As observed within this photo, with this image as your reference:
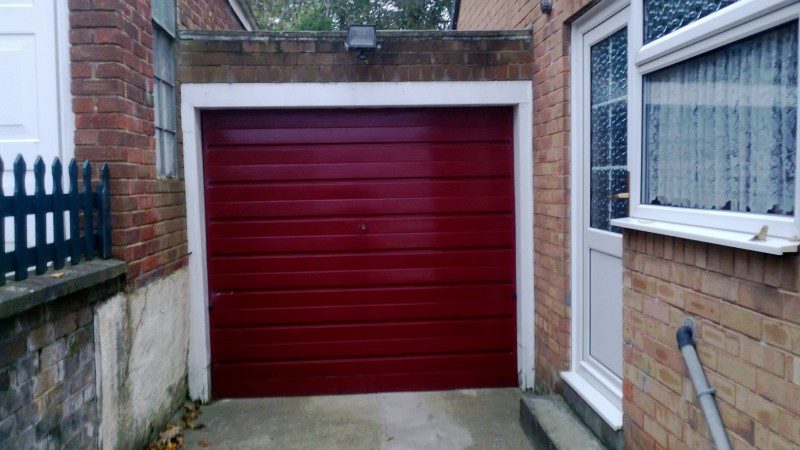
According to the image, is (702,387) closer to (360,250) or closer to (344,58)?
(360,250)

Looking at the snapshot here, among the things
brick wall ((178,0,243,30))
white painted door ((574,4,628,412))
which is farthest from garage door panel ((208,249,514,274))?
brick wall ((178,0,243,30))

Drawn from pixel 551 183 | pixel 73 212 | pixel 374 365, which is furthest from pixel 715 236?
pixel 374 365

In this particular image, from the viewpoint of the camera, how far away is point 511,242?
209 inches

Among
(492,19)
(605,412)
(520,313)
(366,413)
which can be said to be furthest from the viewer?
(492,19)

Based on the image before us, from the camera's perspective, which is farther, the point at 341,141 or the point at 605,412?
the point at 341,141

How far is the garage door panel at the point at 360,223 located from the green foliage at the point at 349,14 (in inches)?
650

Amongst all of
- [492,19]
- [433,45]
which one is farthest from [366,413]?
[492,19]

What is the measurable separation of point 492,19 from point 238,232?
3155 millimetres

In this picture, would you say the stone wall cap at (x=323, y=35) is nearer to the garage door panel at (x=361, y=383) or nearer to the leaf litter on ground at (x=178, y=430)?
the garage door panel at (x=361, y=383)

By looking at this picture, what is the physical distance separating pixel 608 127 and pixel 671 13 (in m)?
1.26

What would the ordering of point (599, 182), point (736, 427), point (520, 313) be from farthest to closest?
point (520, 313) → point (599, 182) → point (736, 427)

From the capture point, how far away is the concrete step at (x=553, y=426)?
3.68 m

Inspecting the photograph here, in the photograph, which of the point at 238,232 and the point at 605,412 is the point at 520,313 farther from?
the point at 238,232

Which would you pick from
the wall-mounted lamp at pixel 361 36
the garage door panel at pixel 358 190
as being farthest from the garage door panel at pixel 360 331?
the wall-mounted lamp at pixel 361 36
